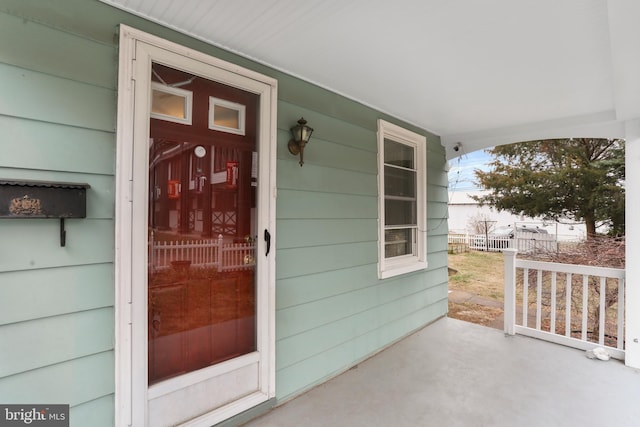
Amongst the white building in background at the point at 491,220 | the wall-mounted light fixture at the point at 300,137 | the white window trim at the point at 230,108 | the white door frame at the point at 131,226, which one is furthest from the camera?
the white building in background at the point at 491,220

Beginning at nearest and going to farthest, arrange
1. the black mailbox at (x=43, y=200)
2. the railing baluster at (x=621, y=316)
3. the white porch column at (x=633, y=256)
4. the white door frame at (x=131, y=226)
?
the black mailbox at (x=43, y=200)
the white door frame at (x=131, y=226)
the white porch column at (x=633, y=256)
the railing baluster at (x=621, y=316)

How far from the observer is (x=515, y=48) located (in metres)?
1.95

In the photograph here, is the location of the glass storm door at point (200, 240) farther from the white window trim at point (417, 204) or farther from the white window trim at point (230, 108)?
the white window trim at point (417, 204)

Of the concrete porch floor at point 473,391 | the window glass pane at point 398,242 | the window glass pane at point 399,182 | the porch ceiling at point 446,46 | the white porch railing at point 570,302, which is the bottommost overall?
the concrete porch floor at point 473,391

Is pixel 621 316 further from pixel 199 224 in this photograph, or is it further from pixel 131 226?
pixel 131 226

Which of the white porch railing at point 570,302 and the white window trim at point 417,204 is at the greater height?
the white window trim at point 417,204

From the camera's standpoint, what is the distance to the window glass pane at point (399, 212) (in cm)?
335

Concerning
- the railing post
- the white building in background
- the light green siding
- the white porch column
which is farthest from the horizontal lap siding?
the white building in background

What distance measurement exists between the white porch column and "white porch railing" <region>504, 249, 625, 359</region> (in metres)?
0.14

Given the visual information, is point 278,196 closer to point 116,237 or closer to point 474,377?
point 116,237

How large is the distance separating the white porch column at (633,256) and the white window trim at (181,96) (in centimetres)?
375

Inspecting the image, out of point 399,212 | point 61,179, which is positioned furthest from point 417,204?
point 61,179

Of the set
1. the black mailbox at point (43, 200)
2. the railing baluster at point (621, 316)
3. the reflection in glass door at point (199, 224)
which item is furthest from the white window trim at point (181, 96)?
the railing baluster at point (621, 316)

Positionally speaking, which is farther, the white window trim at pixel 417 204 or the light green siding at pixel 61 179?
the white window trim at pixel 417 204
